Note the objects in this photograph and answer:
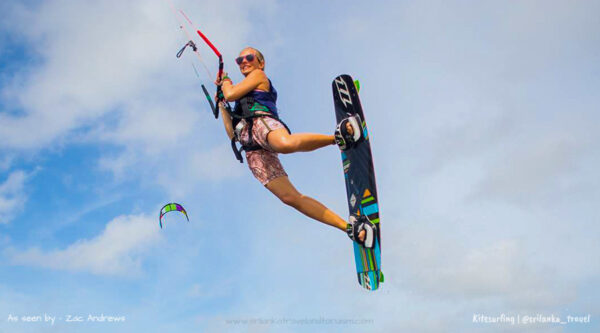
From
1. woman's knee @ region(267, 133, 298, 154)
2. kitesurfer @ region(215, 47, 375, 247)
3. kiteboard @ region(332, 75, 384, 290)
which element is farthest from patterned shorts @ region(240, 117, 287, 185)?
kiteboard @ region(332, 75, 384, 290)

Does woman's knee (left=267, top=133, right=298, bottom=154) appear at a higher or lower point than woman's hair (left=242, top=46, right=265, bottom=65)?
lower

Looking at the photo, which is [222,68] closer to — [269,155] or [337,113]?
[269,155]

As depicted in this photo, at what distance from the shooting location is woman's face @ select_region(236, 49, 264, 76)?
6059mm

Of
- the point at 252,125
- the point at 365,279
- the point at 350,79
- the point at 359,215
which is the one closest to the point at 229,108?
the point at 252,125

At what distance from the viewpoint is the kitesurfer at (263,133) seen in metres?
5.73

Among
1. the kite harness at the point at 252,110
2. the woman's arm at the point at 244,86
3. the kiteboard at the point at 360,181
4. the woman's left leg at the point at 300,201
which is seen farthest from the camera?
the kiteboard at the point at 360,181

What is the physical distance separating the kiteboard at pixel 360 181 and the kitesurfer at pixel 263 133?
9.1 inches

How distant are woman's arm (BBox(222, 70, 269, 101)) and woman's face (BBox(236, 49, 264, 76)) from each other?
146mm

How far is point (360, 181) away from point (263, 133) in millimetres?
1673

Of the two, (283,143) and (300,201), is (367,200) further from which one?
(283,143)

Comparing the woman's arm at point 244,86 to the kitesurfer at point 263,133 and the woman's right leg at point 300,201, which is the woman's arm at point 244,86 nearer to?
the kitesurfer at point 263,133

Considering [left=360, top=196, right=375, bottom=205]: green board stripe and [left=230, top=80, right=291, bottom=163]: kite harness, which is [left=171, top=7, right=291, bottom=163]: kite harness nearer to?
[left=230, top=80, right=291, bottom=163]: kite harness

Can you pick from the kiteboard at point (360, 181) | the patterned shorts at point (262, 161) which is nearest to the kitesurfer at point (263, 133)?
the patterned shorts at point (262, 161)

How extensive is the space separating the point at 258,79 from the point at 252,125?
52cm
